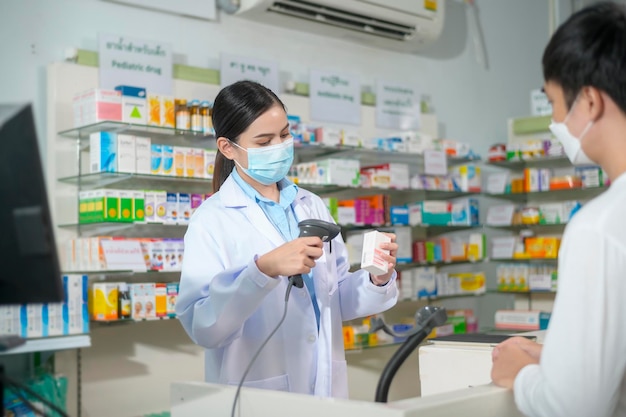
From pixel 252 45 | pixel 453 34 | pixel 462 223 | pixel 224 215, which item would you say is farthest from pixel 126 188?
pixel 453 34

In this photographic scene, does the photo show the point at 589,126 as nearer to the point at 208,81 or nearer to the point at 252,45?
the point at 208,81

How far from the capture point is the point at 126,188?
4.66 m

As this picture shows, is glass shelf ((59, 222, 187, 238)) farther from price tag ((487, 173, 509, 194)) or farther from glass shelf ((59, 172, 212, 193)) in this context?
price tag ((487, 173, 509, 194))

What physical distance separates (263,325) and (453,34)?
543cm

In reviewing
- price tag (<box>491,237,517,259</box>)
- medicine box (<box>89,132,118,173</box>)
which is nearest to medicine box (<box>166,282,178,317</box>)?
medicine box (<box>89,132,118,173</box>)

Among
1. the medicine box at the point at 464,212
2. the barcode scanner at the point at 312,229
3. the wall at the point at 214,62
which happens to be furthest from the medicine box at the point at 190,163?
the barcode scanner at the point at 312,229

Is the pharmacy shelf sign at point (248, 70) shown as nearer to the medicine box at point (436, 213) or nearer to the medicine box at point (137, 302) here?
the medicine box at point (436, 213)

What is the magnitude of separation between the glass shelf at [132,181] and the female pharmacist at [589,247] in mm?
3300

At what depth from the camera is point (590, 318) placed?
1293mm

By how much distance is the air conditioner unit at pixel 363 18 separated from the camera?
18.4 feet

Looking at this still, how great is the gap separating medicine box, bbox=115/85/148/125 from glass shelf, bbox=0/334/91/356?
125 cm

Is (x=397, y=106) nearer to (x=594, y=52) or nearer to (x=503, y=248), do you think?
(x=503, y=248)

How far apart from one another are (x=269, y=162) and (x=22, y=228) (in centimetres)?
142

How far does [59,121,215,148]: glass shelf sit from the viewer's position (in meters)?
4.43
